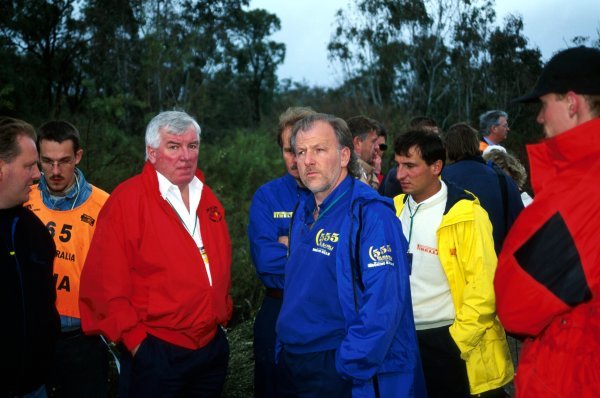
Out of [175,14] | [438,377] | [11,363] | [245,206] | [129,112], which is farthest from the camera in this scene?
[175,14]

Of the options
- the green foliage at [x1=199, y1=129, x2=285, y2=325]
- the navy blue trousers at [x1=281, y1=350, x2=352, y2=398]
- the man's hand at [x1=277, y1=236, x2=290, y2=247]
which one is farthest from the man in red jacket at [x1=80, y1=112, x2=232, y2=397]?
the green foliage at [x1=199, y1=129, x2=285, y2=325]

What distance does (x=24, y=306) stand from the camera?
3021mm

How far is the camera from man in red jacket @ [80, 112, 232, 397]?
11.2 ft

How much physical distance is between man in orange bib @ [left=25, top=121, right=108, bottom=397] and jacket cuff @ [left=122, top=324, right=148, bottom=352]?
84cm

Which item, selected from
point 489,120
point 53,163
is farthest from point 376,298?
point 489,120

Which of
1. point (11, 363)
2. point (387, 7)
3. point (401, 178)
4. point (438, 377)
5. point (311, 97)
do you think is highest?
point (387, 7)

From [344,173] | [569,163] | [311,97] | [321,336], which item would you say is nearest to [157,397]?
[321,336]

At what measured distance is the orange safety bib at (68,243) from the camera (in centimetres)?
408

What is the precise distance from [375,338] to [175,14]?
70.5 ft

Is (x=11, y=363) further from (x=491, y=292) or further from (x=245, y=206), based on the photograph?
(x=245, y=206)

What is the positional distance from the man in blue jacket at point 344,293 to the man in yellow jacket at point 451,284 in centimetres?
76

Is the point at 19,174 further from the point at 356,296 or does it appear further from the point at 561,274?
the point at 561,274

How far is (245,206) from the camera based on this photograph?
12.0 metres

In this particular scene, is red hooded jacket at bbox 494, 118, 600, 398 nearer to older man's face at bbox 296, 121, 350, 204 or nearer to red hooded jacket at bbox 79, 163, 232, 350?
older man's face at bbox 296, 121, 350, 204
